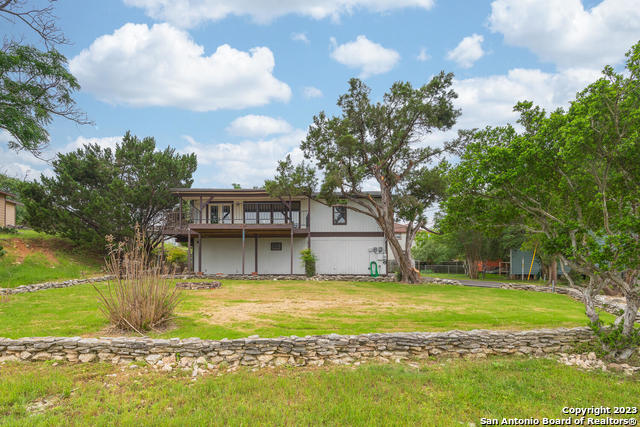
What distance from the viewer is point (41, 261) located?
17578 mm

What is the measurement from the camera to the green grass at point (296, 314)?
7.30 metres

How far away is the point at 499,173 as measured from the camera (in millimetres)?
7145

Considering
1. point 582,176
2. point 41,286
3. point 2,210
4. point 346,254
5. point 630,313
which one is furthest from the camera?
point 2,210

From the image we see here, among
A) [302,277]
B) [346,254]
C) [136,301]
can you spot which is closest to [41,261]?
[302,277]

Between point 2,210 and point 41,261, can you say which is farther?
point 2,210

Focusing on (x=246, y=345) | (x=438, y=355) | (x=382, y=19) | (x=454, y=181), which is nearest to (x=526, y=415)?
(x=438, y=355)

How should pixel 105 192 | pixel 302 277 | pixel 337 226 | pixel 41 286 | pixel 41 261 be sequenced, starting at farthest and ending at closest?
pixel 337 226 → pixel 105 192 → pixel 302 277 → pixel 41 261 → pixel 41 286

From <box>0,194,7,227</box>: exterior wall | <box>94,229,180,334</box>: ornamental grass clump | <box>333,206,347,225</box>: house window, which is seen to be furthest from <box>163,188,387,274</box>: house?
<box>94,229,180,334</box>: ornamental grass clump

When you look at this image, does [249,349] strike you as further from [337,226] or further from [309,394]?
[337,226]

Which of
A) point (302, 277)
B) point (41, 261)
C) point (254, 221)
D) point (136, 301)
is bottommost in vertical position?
point (302, 277)

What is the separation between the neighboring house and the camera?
73.8 feet

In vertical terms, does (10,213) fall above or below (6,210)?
below

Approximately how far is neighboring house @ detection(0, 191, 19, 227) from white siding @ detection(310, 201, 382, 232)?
815 inches

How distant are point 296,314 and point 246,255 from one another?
13809mm
